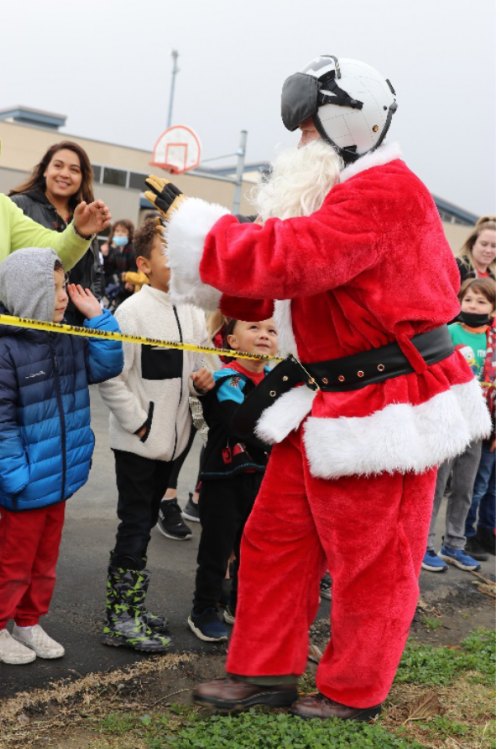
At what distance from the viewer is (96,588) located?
4.10 meters

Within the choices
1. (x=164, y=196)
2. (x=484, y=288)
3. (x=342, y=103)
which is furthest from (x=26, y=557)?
(x=484, y=288)

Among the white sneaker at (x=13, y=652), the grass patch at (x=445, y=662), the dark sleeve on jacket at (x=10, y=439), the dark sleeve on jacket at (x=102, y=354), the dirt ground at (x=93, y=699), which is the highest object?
the dark sleeve on jacket at (x=102, y=354)

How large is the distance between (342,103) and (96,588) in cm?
260

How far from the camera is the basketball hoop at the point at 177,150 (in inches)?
1009

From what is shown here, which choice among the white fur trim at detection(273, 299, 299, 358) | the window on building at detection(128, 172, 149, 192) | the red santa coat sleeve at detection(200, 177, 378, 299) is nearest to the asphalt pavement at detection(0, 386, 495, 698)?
the white fur trim at detection(273, 299, 299, 358)

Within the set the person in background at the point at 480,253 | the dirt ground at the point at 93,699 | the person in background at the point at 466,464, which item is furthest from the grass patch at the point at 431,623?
the person in background at the point at 480,253

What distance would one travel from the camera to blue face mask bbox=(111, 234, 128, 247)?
1330 cm

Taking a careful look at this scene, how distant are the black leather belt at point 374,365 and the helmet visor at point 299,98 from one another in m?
0.85

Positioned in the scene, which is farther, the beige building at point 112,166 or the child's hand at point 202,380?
the beige building at point 112,166

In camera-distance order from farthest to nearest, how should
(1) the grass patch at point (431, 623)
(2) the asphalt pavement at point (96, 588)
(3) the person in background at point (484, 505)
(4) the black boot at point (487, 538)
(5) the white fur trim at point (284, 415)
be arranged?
1. (4) the black boot at point (487, 538)
2. (3) the person in background at point (484, 505)
3. (1) the grass patch at point (431, 623)
4. (2) the asphalt pavement at point (96, 588)
5. (5) the white fur trim at point (284, 415)

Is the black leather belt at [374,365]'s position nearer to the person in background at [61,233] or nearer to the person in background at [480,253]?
the person in background at [61,233]

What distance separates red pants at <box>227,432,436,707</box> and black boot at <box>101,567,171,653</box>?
0.63 metres

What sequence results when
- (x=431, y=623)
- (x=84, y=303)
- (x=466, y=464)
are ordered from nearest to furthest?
(x=84, y=303), (x=431, y=623), (x=466, y=464)

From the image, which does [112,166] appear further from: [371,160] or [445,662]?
[371,160]
